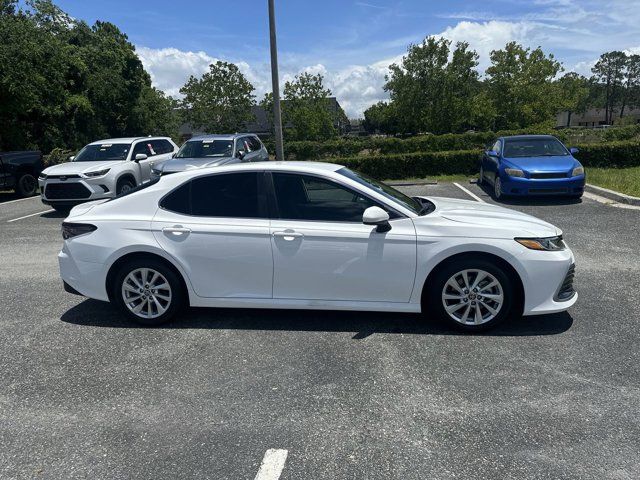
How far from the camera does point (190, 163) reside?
11703mm

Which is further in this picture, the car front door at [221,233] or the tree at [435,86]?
the tree at [435,86]

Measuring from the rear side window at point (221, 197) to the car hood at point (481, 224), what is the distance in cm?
148

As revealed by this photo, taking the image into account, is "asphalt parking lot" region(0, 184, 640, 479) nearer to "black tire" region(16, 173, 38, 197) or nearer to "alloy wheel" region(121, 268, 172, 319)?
"alloy wheel" region(121, 268, 172, 319)

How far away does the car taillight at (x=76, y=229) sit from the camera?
14.8 feet

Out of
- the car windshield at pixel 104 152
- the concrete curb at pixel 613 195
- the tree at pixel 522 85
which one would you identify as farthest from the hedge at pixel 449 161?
the tree at pixel 522 85

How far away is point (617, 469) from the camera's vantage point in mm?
2523

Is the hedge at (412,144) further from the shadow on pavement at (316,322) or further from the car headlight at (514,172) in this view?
the shadow on pavement at (316,322)

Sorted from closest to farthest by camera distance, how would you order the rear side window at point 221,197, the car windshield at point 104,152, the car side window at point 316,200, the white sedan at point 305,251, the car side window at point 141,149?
the white sedan at point 305,251, the car side window at point 316,200, the rear side window at point 221,197, the car windshield at point 104,152, the car side window at point 141,149

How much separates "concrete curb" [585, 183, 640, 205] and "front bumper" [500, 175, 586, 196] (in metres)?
0.75

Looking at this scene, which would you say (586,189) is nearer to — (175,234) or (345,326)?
(345,326)

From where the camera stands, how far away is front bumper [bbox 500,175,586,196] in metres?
10.5

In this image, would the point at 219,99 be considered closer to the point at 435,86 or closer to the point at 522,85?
the point at 435,86

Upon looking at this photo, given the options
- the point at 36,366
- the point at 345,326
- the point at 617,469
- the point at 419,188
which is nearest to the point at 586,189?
the point at 419,188

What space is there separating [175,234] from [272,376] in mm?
1622
